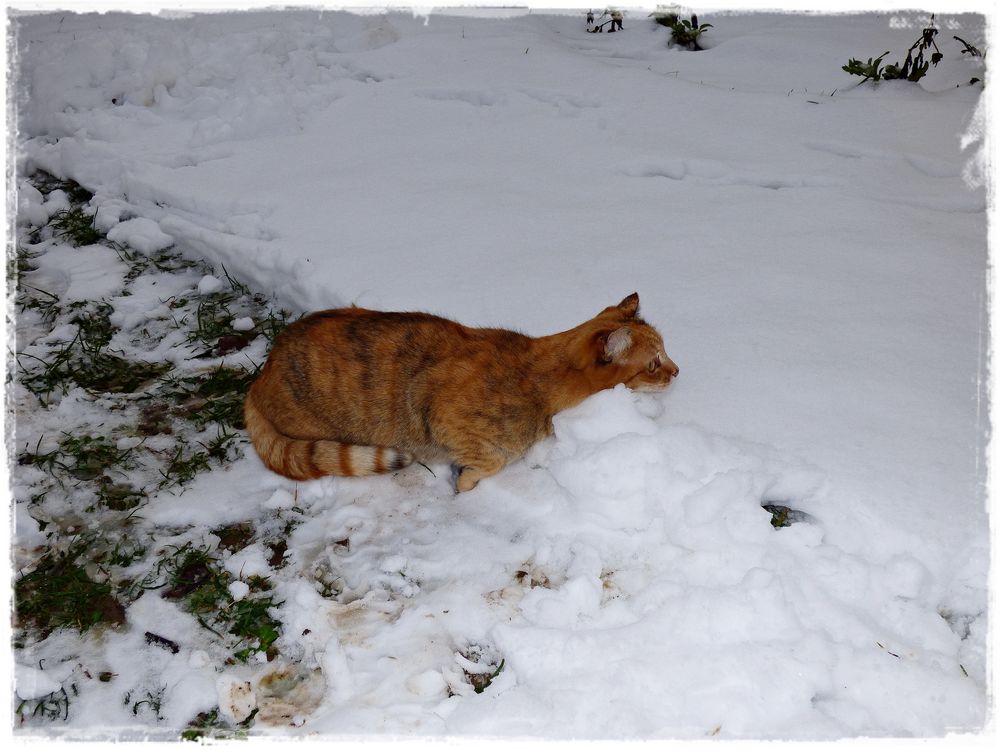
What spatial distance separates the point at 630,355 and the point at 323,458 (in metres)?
1.32

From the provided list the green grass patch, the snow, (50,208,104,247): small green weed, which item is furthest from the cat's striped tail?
(50,208,104,247): small green weed

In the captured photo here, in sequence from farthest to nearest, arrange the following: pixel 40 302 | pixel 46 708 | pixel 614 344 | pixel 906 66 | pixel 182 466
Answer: pixel 906 66
pixel 40 302
pixel 182 466
pixel 614 344
pixel 46 708

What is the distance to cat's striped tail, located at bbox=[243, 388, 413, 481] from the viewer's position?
3031 millimetres

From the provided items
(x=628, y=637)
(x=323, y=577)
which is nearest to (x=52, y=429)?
(x=323, y=577)

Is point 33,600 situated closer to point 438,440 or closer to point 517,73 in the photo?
point 438,440

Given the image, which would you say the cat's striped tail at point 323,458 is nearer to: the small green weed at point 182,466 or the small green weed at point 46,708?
the small green weed at point 182,466

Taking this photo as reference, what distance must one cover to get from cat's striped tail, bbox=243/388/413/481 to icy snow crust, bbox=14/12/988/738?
12cm

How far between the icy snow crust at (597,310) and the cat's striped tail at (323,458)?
121 millimetres

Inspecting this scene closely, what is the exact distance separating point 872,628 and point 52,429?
3.46 metres

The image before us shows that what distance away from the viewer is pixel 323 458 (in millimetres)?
3049

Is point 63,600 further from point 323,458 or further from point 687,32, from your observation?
point 687,32

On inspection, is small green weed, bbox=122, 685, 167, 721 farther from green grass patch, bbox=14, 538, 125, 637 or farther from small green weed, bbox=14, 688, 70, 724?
green grass patch, bbox=14, 538, 125, 637

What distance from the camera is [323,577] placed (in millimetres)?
2770

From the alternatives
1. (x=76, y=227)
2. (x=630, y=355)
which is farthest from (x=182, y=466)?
(x=76, y=227)
